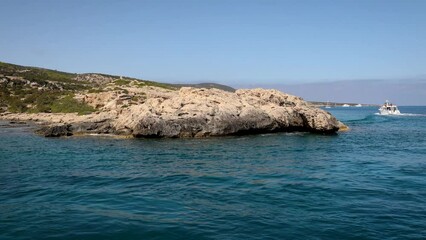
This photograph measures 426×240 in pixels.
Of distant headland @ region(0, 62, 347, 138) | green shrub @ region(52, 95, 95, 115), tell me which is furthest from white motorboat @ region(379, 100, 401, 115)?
green shrub @ region(52, 95, 95, 115)

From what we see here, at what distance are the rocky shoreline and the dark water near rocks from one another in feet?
34.7

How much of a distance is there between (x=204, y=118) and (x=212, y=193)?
30.2 metres

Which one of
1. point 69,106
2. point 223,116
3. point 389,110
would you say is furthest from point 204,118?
point 389,110

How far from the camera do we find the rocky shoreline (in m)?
50.3

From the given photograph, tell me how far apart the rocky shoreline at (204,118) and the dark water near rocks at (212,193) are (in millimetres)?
10585

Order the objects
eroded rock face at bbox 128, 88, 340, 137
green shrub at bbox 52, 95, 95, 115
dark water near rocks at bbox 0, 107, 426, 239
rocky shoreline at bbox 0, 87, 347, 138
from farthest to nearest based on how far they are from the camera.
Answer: green shrub at bbox 52, 95, 95, 115
rocky shoreline at bbox 0, 87, 347, 138
eroded rock face at bbox 128, 88, 340, 137
dark water near rocks at bbox 0, 107, 426, 239

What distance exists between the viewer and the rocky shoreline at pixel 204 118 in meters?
50.3

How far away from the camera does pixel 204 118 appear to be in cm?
5112

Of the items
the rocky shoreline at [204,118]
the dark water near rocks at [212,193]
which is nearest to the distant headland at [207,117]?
the rocky shoreline at [204,118]

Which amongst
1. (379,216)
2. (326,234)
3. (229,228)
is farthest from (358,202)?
(229,228)

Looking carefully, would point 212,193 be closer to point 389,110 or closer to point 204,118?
point 204,118

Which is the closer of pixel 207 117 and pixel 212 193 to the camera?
pixel 212 193

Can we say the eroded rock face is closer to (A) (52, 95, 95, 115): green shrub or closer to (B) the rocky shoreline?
(B) the rocky shoreline

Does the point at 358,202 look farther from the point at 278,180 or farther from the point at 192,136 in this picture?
the point at 192,136
